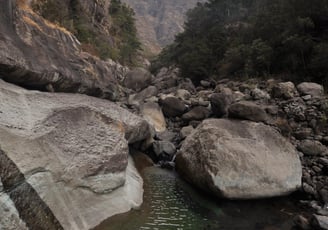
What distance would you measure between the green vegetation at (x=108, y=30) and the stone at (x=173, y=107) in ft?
37.1

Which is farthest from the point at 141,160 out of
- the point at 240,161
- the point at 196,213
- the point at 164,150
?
the point at 240,161

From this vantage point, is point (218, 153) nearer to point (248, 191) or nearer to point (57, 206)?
point (248, 191)

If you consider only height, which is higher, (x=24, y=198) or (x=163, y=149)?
(x=163, y=149)

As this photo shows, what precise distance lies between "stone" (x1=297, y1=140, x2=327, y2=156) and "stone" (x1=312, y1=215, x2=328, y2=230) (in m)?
5.45

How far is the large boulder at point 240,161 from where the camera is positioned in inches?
428

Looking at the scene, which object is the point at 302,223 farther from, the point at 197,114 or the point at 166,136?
the point at 197,114

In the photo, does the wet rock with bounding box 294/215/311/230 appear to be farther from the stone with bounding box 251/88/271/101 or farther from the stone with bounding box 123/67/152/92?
the stone with bounding box 123/67/152/92

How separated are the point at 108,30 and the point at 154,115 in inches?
1287

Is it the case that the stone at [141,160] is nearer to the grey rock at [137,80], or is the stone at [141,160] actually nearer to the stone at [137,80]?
the stone at [137,80]

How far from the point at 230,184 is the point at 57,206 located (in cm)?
638

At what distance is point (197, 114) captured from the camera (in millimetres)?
19938

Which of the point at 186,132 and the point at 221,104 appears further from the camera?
the point at 221,104

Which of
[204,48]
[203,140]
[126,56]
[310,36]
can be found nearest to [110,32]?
[126,56]

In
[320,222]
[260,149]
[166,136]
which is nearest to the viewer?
[320,222]
